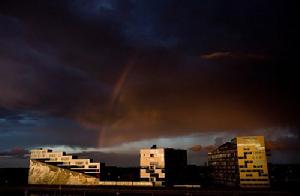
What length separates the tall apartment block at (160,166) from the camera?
150m

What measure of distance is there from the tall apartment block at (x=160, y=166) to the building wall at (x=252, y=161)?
36.1 meters

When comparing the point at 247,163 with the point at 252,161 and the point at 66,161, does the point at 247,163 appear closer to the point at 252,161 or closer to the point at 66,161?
the point at 252,161

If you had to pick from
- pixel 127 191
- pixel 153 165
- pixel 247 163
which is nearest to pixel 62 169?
pixel 153 165

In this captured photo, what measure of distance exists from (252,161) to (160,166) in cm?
5193

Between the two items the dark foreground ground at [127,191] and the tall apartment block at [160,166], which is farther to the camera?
the tall apartment block at [160,166]

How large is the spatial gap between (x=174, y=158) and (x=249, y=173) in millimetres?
42149

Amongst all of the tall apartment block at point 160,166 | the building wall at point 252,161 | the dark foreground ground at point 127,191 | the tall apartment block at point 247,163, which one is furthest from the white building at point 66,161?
the building wall at point 252,161

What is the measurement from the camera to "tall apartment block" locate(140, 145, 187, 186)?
150 m

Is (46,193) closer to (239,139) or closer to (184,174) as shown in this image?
(184,174)

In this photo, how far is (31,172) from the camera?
180250 millimetres

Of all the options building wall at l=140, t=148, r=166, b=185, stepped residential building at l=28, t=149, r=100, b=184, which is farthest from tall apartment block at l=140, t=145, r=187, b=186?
stepped residential building at l=28, t=149, r=100, b=184

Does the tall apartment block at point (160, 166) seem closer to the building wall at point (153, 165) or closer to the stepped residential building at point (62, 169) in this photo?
the building wall at point (153, 165)

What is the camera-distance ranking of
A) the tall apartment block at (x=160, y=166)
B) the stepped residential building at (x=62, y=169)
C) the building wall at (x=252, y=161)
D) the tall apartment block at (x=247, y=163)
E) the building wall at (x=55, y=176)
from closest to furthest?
the tall apartment block at (x=160, y=166), the building wall at (x=252, y=161), the tall apartment block at (x=247, y=163), the stepped residential building at (x=62, y=169), the building wall at (x=55, y=176)

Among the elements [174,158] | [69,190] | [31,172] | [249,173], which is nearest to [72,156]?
[31,172]
